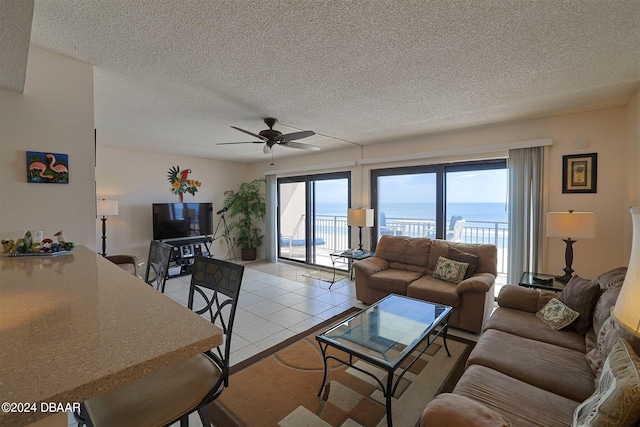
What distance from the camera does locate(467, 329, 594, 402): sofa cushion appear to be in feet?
5.11

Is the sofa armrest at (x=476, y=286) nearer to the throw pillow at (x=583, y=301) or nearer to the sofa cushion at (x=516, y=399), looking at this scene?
the throw pillow at (x=583, y=301)

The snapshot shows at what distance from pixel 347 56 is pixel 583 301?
2581 mm

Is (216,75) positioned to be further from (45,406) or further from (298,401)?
(298,401)

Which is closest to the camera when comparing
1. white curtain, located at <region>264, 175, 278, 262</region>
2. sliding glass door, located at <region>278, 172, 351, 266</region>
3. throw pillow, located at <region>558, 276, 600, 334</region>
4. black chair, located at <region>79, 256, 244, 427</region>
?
black chair, located at <region>79, 256, 244, 427</region>

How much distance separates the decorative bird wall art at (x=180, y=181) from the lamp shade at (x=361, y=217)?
11.9 ft

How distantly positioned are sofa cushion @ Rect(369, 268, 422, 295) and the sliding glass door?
6.74 feet

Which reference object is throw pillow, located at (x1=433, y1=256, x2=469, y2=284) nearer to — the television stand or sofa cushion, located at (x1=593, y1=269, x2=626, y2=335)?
sofa cushion, located at (x1=593, y1=269, x2=626, y2=335)

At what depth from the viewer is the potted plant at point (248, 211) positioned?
6789 mm

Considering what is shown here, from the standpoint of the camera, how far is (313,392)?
6.81 feet

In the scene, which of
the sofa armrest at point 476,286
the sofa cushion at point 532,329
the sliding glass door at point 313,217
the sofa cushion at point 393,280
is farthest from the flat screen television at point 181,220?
the sofa cushion at point 532,329

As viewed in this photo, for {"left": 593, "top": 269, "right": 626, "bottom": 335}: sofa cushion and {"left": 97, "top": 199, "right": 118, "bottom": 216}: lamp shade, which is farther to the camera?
{"left": 97, "top": 199, "right": 118, "bottom": 216}: lamp shade

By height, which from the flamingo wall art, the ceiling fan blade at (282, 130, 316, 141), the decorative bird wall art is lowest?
the flamingo wall art

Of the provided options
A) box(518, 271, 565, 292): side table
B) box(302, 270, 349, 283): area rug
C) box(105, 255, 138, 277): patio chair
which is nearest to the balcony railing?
box(302, 270, 349, 283): area rug

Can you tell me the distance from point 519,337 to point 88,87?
3748 mm
